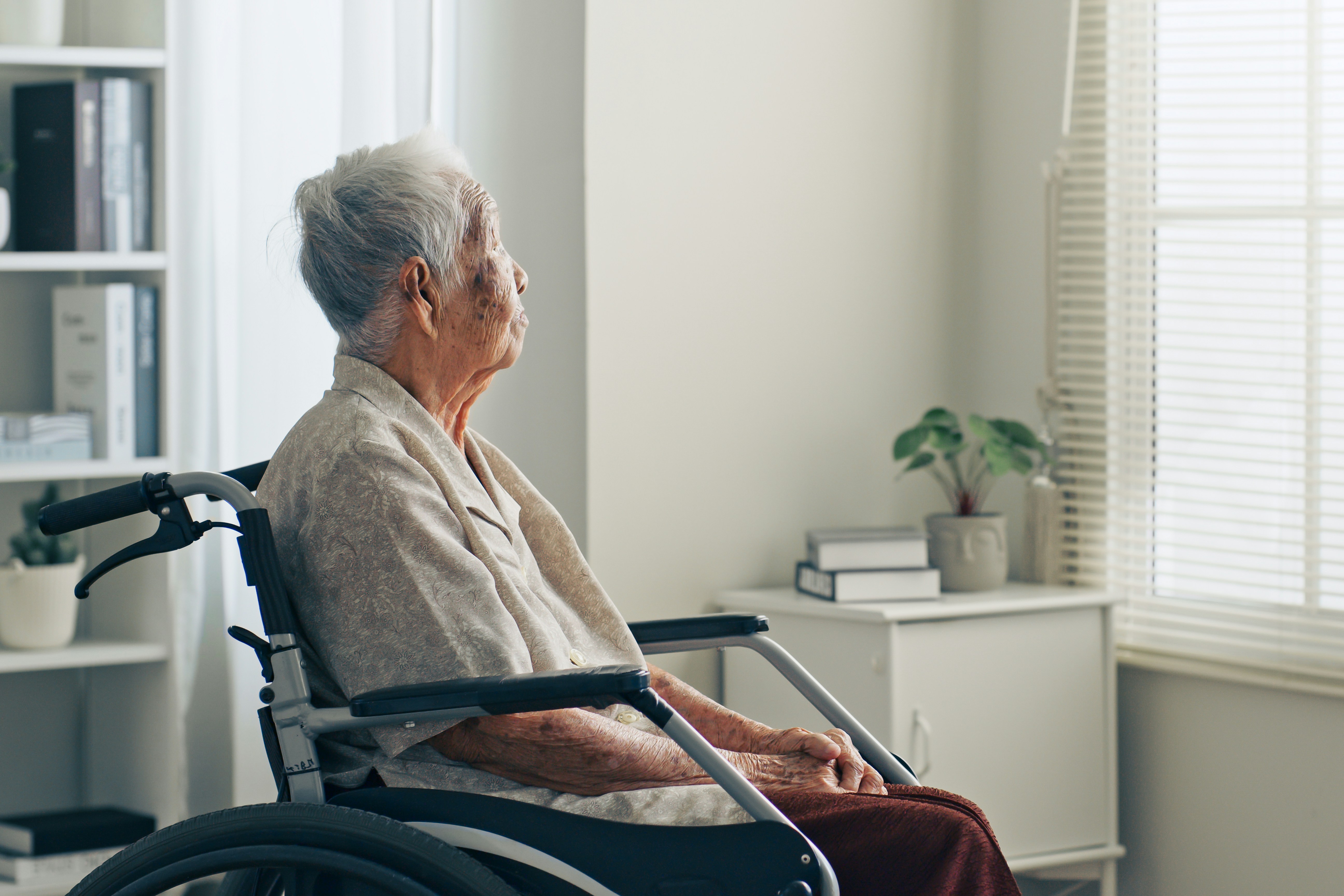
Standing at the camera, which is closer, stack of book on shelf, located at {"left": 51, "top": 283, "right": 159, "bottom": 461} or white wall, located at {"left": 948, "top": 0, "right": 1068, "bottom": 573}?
stack of book on shelf, located at {"left": 51, "top": 283, "right": 159, "bottom": 461}

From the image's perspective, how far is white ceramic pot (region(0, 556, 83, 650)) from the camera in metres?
2.24

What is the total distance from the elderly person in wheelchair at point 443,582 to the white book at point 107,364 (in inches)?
38.0

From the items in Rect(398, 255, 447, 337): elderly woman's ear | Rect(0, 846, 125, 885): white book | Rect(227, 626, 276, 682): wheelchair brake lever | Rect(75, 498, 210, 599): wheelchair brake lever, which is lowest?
Rect(0, 846, 125, 885): white book

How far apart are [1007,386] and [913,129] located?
554 mm

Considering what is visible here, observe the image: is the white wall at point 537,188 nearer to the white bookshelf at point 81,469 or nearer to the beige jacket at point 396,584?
the white bookshelf at point 81,469

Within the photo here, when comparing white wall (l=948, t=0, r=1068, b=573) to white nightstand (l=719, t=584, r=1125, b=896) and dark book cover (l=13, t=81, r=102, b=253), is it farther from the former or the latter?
dark book cover (l=13, t=81, r=102, b=253)

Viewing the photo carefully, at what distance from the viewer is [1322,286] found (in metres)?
2.28

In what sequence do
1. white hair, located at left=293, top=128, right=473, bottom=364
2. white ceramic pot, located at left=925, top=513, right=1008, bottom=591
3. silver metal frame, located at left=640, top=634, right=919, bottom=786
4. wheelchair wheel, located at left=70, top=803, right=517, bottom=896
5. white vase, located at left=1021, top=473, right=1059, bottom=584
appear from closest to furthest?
wheelchair wheel, located at left=70, top=803, right=517, bottom=896 → white hair, located at left=293, top=128, right=473, bottom=364 → silver metal frame, located at left=640, top=634, right=919, bottom=786 → white ceramic pot, located at left=925, top=513, right=1008, bottom=591 → white vase, located at left=1021, top=473, right=1059, bottom=584

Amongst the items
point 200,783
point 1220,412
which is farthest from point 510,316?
point 1220,412

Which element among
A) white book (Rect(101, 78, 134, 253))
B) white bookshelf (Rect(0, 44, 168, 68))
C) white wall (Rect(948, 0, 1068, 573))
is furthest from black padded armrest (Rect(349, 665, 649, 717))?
white wall (Rect(948, 0, 1068, 573))

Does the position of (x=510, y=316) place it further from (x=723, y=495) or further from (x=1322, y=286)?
(x=1322, y=286)

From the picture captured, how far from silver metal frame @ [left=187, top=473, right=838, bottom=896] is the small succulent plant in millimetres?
1128

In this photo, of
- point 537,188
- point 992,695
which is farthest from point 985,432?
point 537,188

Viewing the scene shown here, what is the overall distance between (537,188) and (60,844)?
1.38 metres
